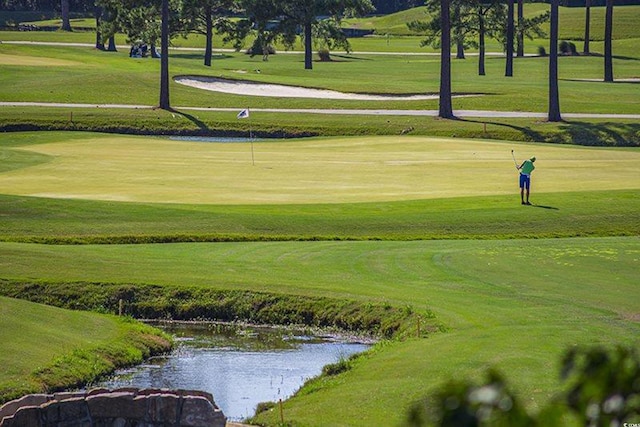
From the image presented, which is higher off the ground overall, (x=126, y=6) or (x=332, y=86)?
(x=126, y=6)

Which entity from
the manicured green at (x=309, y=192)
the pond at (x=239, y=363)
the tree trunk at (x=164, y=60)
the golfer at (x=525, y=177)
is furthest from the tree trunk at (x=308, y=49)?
the pond at (x=239, y=363)

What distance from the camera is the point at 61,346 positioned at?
68.9ft

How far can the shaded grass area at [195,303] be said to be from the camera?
2567cm

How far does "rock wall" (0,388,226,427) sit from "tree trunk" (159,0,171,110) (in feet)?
177

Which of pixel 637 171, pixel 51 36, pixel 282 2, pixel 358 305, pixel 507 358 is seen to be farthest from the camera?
pixel 51 36

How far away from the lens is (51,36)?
12181 cm

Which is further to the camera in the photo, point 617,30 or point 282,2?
point 617,30

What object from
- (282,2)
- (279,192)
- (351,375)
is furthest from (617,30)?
(351,375)

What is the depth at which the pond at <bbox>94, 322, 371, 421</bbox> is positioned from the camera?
2034 centimetres

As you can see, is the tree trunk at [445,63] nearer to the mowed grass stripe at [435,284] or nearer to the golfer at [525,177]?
the golfer at [525,177]

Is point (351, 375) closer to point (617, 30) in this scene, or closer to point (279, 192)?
point (279, 192)

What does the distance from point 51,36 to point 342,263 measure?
97.9 meters

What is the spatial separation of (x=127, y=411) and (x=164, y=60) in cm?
5453

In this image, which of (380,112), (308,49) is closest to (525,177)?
(380,112)
